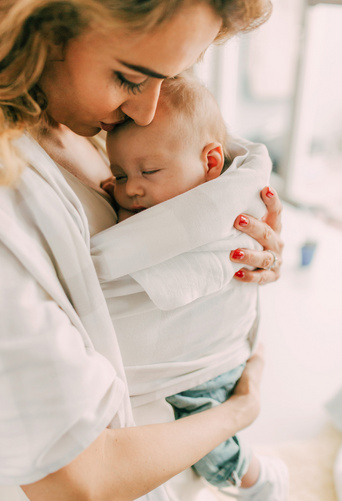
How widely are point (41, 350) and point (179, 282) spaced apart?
29 centimetres

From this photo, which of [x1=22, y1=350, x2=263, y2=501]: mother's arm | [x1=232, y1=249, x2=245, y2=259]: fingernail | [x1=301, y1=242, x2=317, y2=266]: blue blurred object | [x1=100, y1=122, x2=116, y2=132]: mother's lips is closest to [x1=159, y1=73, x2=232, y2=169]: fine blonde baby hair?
[x1=100, y1=122, x2=116, y2=132]: mother's lips

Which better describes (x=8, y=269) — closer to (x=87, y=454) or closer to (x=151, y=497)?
(x=87, y=454)

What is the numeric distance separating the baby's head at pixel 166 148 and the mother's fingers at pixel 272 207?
0.15 metres

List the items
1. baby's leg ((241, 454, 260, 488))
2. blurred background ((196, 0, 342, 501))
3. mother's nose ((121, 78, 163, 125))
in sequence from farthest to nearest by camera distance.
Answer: blurred background ((196, 0, 342, 501)) < baby's leg ((241, 454, 260, 488)) < mother's nose ((121, 78, 163, 125))

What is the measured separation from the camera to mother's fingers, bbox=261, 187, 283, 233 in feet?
3.22

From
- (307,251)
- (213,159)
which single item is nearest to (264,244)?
(213,159)

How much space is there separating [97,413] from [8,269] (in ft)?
0.76

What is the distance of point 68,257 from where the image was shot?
68 cm

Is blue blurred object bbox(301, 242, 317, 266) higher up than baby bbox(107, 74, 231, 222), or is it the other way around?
baby bbox(107, 74, 231, 222)

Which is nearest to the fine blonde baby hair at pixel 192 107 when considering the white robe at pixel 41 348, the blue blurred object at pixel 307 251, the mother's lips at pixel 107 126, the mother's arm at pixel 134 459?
the mother's lips at pixel 107 126

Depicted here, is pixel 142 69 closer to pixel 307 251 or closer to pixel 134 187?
pixel 134 187

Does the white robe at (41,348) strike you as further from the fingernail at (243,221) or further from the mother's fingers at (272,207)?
the mother's fingers at (272,207)

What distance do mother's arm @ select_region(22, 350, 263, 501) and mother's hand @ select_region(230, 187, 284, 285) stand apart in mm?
298

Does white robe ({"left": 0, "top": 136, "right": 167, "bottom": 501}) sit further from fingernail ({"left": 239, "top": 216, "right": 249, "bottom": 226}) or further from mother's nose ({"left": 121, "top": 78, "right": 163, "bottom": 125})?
fingernail ({"left": 239, "top": 216, "right": 249, "bottom": 226})
